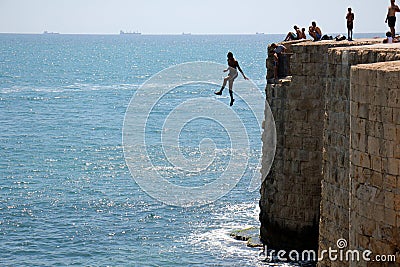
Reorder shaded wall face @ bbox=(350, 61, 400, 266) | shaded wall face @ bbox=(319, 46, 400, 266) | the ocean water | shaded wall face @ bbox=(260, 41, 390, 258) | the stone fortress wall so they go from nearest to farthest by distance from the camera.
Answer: shaded wall face @ bbox=(350, 61, 400, 266) < the stone fortress wall < shaded wall face @ bbox=(319, 46, 400, 266) < shaded wall face @ bbox=(260, 41, 390, 258) < the ocean water

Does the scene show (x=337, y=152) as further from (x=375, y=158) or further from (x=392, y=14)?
(x=392, y=14)

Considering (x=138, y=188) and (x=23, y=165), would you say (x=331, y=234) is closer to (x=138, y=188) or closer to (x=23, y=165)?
(x=138, y=188)

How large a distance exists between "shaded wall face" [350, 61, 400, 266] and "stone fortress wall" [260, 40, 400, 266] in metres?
0.02

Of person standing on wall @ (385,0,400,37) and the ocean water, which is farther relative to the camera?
the ocean water

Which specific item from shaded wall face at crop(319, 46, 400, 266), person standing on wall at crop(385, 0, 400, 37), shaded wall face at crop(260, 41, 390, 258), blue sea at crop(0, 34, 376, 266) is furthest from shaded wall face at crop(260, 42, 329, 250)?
shaded wall face at crop(319, 46, 400, 266)

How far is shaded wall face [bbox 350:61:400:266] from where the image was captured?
1384 centimetres

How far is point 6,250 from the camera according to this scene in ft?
108

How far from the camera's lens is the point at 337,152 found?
61.4 feet

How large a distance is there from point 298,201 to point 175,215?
10665 mm

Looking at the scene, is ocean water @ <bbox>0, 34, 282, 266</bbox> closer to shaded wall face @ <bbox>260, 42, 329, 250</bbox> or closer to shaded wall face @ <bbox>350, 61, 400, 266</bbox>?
shaded wall face @ <bbox>260, 42, 329, 250</bbox>

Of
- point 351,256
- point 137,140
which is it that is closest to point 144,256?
point 351,256

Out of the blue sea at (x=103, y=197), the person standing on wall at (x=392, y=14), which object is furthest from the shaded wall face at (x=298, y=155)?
the person standing on wall at (x=392, y=14)

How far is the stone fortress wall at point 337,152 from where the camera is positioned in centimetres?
1409

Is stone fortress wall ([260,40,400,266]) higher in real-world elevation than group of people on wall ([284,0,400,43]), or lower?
lower
